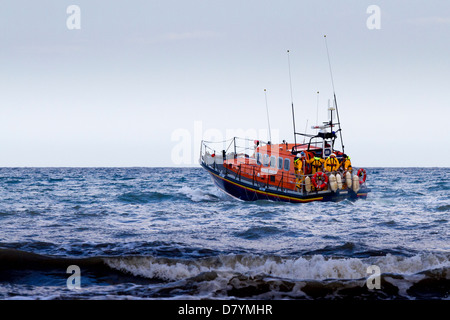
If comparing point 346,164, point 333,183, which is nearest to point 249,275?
point 333,183

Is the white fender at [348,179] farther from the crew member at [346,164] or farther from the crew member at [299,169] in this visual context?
the crew member at [299,169]

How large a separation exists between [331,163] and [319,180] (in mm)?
963

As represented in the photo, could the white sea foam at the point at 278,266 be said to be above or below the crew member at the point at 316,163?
below

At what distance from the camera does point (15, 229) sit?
1236 cm

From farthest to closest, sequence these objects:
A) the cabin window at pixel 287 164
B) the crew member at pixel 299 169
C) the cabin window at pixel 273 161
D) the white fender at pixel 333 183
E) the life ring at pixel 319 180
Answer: the cabin window at pixel 273 161 < the cabin window at pixel 287 164 < the crew member at pixel 299 169 < the life ring at pixel 319 180 < the white fender at pixel 333 183


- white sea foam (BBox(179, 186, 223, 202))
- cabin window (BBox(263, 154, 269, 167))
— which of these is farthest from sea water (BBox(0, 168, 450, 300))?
white sea foam (BBox(179, 186, 223, 202))

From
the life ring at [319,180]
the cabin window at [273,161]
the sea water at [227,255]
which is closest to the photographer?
the sea water at [227,255]

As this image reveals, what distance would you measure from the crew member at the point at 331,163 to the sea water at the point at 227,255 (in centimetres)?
293

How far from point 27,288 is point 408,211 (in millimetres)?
14249

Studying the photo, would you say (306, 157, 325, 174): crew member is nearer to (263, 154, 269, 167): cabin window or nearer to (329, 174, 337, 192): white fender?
(329, 174, 337, 192): white fender

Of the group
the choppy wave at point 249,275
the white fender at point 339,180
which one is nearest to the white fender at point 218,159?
the white fender at point 339,180

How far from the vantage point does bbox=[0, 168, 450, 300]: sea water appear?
6707 mm

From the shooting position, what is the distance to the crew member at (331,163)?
61.6 feet
